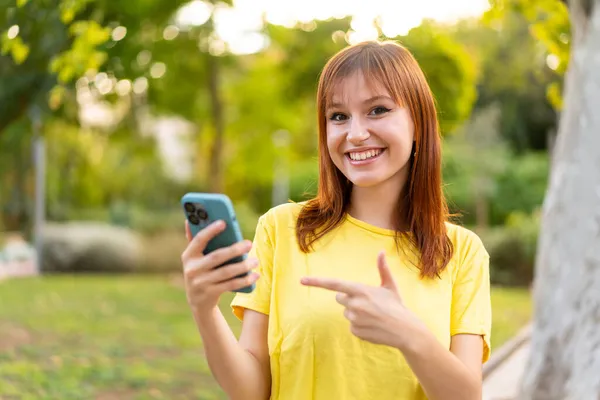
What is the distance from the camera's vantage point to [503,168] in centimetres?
2459

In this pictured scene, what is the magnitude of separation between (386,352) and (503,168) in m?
23.3

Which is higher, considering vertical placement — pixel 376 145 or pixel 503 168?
pixel 376 145

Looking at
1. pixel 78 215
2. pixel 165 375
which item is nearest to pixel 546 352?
pixel 165 375

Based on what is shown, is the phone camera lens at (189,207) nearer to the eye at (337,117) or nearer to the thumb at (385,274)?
the thumb at (385,274)

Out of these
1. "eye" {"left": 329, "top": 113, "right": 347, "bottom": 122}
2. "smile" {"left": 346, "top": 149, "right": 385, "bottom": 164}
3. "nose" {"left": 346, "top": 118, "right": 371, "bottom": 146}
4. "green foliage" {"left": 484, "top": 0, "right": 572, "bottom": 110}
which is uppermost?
"green foliage" {"left": 484, "top": 0, "right": 572, "bottom": 110}

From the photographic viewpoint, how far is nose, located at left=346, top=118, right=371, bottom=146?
6.63 feet

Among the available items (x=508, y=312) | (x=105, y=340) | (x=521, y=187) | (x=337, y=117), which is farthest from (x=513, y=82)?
(x=337, y=117)

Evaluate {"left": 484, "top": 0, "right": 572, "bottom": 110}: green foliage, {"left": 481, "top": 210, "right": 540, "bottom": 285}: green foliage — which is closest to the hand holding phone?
{"left": 484, "top": 0, "right": 572, "bottom": 110}: green foliage

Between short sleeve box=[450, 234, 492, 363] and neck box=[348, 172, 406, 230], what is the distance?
18 cm

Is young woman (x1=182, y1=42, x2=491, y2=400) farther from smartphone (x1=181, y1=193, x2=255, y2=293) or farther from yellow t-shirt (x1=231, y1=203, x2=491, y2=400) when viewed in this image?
smartphone (x1=181, y1=193, x2=255, y2=293)

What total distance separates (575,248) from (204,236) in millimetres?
2344

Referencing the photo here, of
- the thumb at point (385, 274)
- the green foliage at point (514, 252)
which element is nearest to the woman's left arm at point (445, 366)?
the thumb at point (385, 274)

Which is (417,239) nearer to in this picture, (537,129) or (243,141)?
(243,141)

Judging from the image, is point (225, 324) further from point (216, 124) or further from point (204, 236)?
point (216, 124)
